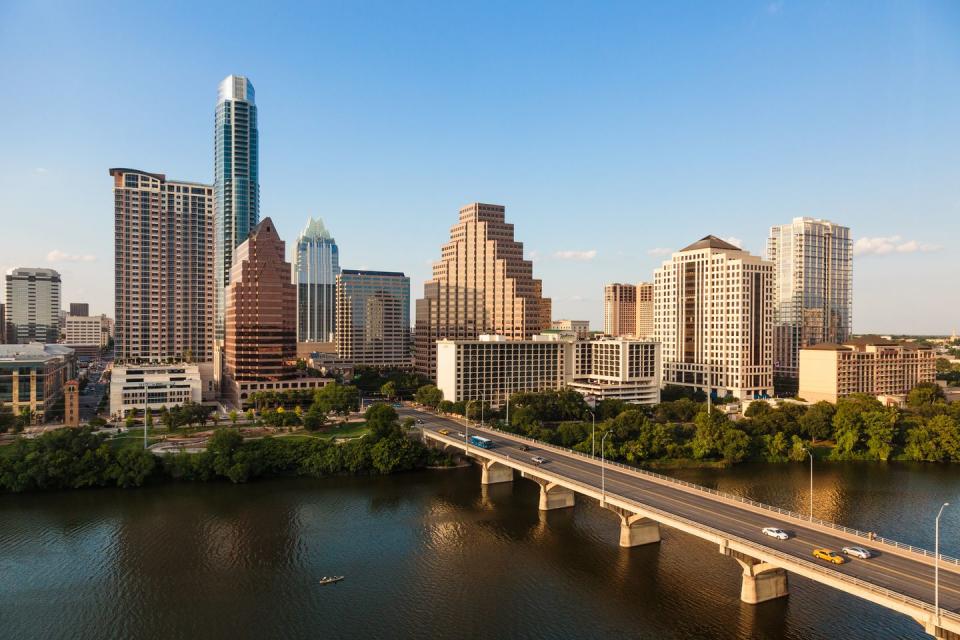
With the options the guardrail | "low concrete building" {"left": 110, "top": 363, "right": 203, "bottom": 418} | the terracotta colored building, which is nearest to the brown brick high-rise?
the terracotta colored building

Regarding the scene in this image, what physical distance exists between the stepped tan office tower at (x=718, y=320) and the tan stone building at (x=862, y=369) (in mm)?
10454

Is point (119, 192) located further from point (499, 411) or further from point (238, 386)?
point (499, 411)

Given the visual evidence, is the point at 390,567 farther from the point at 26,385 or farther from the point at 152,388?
the point at 26,385

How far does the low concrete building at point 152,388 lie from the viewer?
132 meters

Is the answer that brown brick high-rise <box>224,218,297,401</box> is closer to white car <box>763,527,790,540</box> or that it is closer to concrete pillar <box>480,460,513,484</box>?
concrete pillar <box>480,460,513,484</box>

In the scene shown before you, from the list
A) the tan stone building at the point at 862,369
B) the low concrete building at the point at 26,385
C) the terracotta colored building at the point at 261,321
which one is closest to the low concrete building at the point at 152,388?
the terracotta colored building at the point at 261,321

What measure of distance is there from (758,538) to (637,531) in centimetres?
1506

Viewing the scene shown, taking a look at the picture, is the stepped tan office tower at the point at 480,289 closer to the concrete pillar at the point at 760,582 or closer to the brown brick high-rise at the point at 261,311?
the brown brick high-rise at the point at 261,311

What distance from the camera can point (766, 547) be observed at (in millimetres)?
48531

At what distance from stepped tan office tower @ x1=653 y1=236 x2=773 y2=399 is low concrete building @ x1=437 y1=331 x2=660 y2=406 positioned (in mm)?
22425

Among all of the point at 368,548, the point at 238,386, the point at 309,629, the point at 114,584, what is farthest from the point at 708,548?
the point at 238,386

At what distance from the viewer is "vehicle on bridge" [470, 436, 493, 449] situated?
305 ft

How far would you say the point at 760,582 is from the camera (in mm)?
50812

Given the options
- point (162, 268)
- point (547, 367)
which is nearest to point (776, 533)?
point (547, 367)
